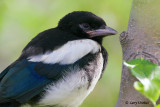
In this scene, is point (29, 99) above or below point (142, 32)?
below

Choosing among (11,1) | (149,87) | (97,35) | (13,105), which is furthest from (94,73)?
(11,1)

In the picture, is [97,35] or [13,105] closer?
[13,105]

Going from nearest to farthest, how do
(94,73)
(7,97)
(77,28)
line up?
(7,97), (94,73), (77,28)

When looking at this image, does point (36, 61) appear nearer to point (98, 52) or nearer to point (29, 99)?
point (29, 99)

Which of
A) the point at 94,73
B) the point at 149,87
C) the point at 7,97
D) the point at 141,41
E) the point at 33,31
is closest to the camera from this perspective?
the point at 149,87

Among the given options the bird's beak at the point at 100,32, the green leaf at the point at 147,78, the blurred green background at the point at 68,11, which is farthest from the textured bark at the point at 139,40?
the blurred green background at the point at 68,11

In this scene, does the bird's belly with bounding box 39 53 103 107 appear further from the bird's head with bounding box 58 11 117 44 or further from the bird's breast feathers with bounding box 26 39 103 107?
the bird's head with bounding box 58 11 117 44

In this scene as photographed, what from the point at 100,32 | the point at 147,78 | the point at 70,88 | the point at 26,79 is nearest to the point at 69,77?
the point at 70,88

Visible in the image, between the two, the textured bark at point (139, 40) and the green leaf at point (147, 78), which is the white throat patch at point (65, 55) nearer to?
the textured bark at point (139, 40)
